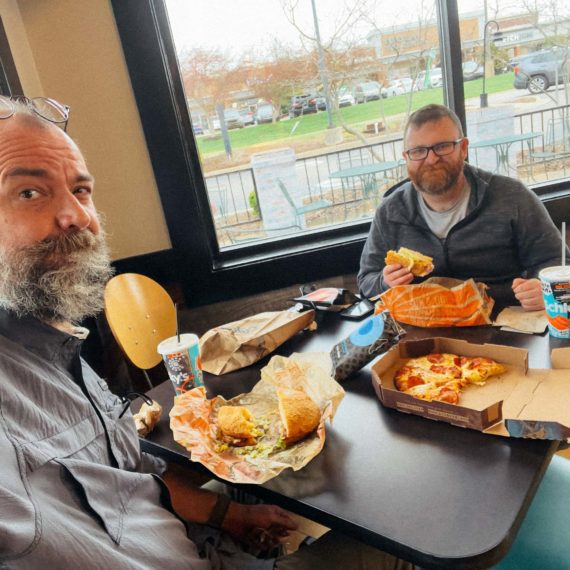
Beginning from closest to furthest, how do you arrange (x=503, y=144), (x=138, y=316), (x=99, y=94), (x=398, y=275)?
(x=398, y=275) → (x=138, y=316) → (x=99, y=94) → (x=503, y=144)

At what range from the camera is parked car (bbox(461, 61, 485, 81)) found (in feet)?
8.79

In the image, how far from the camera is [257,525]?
4.17ft

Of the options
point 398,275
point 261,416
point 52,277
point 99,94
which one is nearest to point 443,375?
point 261,416

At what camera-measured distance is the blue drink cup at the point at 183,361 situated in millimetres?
1283

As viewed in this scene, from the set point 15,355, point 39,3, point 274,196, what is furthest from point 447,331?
point 39,3

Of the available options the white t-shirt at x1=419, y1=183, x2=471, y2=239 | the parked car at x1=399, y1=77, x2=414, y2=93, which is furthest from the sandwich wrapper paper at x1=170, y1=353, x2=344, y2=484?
the parked car at x1=399, y1=77, x2=414, y2=93

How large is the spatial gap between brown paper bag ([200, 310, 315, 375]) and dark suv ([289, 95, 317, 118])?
1.54 meters

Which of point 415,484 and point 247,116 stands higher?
point 247,116

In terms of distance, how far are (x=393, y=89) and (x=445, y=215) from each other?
1.05 metres

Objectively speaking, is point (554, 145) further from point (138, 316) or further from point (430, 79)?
point (138, 316)

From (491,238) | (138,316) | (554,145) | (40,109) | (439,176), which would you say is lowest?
(138,316)

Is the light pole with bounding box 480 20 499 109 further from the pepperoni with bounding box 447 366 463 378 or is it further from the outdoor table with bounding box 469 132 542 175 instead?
the pepperoni with bounding box 447 366 463 378

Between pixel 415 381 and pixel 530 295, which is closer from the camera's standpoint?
pixel 415 381

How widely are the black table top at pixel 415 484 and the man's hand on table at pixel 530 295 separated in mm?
299
